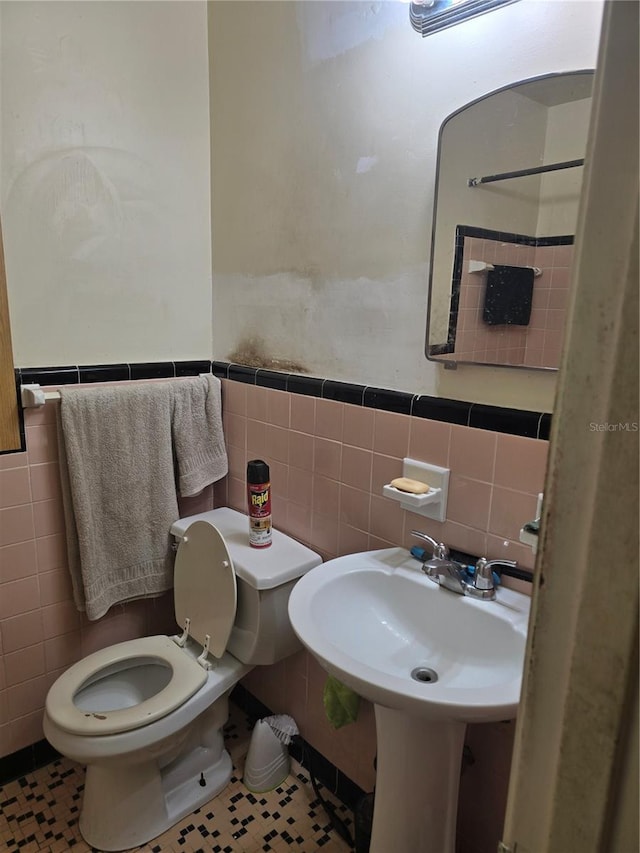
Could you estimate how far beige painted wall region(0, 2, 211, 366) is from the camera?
1.46 meters

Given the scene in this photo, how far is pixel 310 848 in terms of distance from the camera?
4.96 feet

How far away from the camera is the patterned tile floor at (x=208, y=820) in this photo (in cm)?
150

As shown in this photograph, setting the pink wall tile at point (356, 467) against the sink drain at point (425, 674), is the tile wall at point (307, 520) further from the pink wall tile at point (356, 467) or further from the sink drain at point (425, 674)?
the sink drain at point (425, 674)

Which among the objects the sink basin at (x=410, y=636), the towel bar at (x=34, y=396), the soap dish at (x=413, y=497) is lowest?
the sink basin at (x=410, y=636)

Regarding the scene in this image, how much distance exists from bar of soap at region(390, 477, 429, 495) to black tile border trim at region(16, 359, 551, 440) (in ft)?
0.51

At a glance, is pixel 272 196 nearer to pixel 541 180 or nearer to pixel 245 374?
pixel 245 374

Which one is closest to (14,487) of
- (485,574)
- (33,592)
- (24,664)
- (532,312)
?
(33,592)

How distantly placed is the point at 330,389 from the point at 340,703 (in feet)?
2.75

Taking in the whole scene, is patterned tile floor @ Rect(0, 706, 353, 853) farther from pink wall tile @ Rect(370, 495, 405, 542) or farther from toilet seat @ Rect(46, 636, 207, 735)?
pink wall tile @ Rect(370, 495, 405, 542)

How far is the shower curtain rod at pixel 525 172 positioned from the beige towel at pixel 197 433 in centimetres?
106

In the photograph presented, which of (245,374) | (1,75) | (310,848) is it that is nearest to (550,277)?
(245,374)

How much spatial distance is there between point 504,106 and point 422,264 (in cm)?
35

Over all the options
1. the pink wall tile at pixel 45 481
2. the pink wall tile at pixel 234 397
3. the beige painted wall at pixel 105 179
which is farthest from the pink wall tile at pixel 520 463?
the pink wall tile at pixel 45 481

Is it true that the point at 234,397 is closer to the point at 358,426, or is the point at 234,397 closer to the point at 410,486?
the point at 358,426
